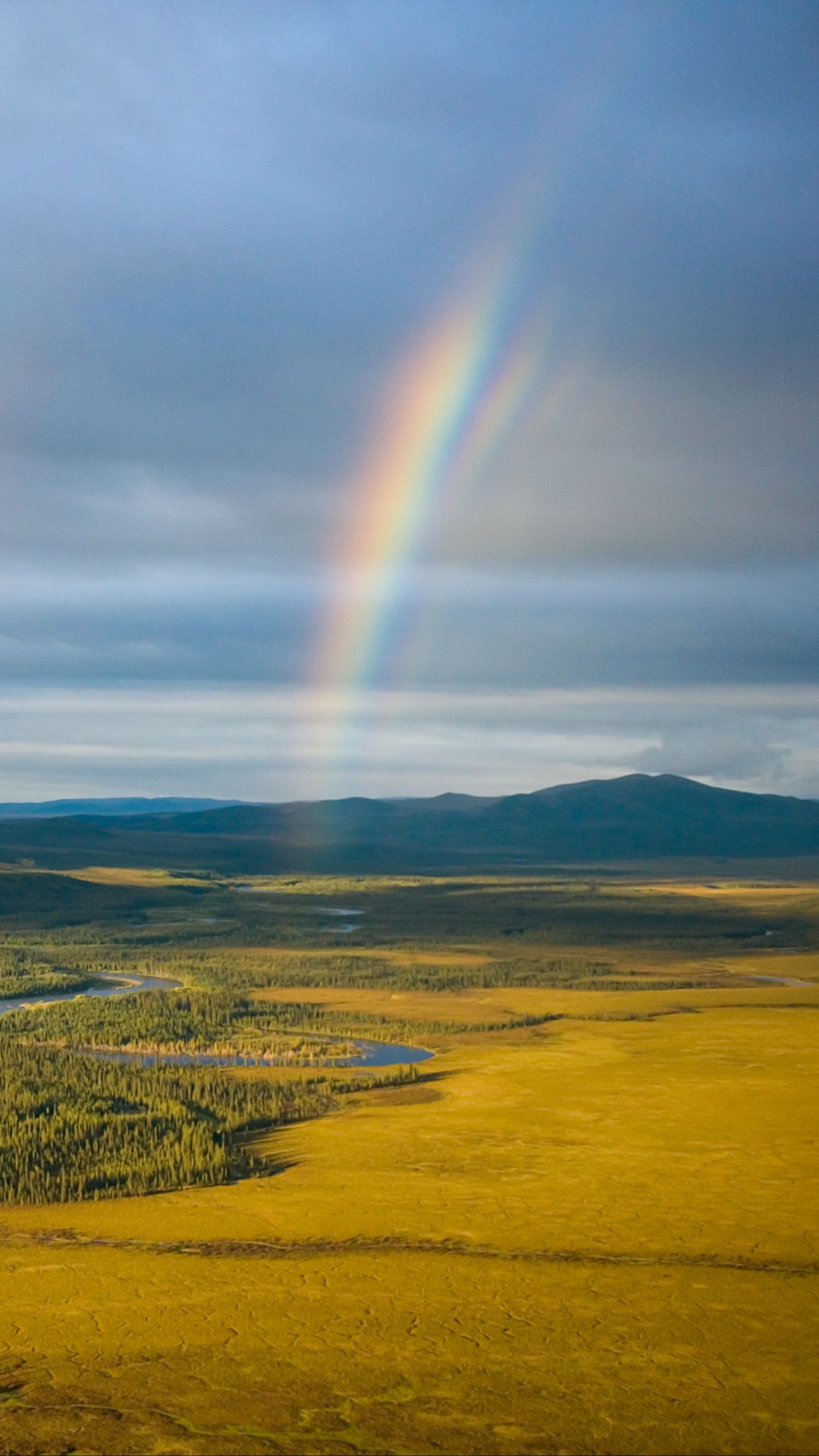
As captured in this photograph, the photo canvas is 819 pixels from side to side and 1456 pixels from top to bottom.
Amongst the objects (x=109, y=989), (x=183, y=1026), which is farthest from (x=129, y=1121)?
(x=109, y=989)

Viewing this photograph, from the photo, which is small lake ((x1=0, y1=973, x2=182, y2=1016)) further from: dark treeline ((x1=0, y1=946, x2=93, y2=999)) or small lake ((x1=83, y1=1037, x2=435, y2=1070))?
small lake ((x1=83, y1=1037, x2=435, y2=1070))

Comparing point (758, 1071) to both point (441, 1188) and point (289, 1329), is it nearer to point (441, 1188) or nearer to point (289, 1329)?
point (441, 1188)

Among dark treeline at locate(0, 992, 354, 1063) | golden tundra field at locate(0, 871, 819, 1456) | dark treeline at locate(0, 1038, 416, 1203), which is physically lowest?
dark treeline at locate(0, 992, 354, 1063)

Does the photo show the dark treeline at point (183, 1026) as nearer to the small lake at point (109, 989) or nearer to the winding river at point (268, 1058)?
the winding river at point (268, 1058)

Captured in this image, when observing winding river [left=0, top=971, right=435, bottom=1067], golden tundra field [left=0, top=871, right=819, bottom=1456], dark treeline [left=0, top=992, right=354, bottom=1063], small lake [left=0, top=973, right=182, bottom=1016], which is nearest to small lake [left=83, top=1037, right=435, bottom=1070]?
winding river [left=0, top=971, right=435, bottom=1067]

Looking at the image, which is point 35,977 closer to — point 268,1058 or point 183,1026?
point 183,1026

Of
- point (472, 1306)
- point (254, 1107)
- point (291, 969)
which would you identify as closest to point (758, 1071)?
point (254, 1107)
